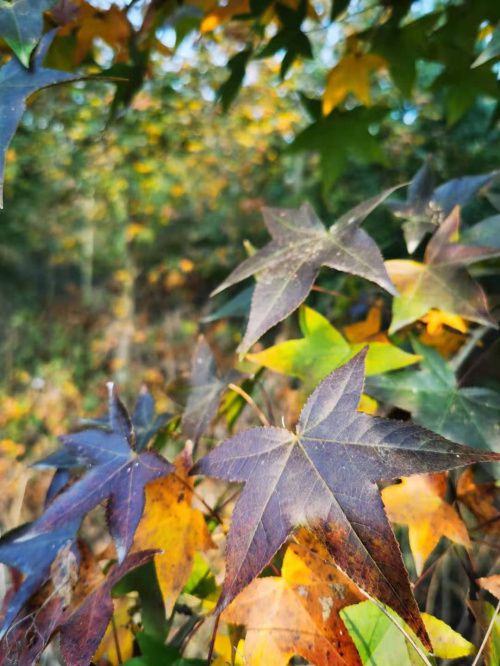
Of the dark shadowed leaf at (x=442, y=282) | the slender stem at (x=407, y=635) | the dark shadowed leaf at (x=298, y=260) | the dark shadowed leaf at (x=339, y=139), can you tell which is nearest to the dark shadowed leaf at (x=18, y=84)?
the dark shadowed leaf at (x=298, y=260)

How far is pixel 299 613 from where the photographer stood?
57cm

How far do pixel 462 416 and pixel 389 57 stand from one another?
0.88 m

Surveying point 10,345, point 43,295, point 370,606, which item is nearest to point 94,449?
point 370,606

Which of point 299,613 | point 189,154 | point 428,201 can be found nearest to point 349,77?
point 428,201

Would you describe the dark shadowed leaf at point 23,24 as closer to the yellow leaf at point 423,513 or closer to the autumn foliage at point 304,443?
the autumn foliage at point 304,443

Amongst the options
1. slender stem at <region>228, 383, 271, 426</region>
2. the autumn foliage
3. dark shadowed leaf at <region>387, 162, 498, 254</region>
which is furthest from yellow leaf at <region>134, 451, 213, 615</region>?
dark shadowed leaf at <region>387, 162, 498, 254</region>

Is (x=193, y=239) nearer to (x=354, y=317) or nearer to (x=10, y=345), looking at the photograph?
(x=10, y=345)

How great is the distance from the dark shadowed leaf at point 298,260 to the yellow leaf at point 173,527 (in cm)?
20

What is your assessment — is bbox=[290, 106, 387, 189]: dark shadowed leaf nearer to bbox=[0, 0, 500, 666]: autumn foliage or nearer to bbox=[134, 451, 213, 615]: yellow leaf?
bbox=[0, 0, 500, 666]: autumn foliage

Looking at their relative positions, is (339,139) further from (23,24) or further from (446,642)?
(446,642)

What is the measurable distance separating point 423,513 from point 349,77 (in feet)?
3.29

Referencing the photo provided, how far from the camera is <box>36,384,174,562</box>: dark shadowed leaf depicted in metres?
0.58

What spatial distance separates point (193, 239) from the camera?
21.2 ft

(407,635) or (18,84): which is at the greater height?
(18,84)
